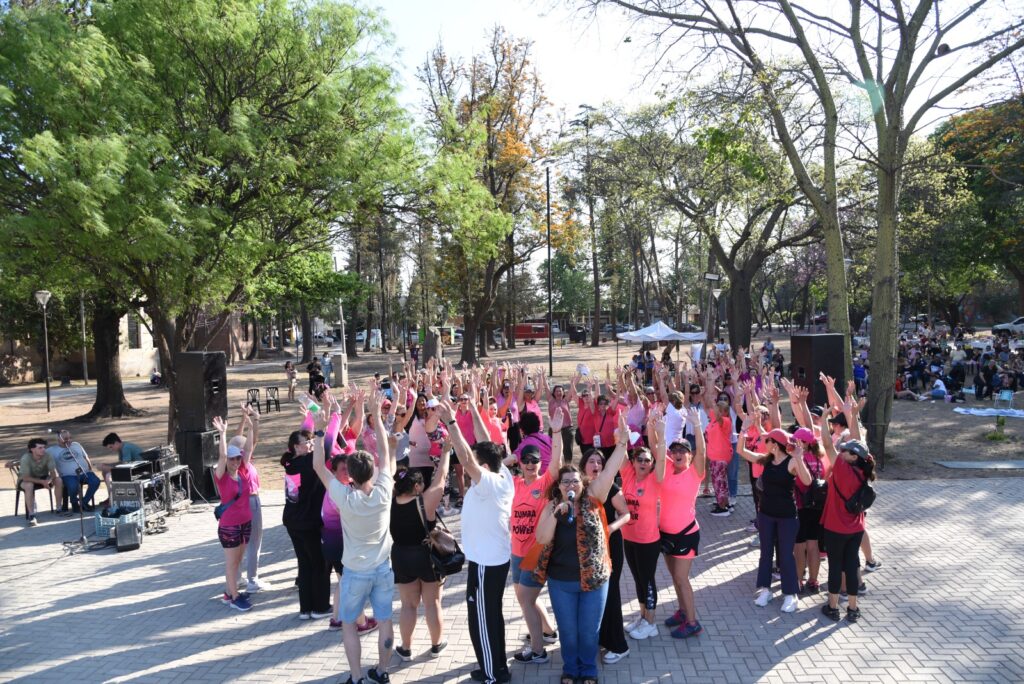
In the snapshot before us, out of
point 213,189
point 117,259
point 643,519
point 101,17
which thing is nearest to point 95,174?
point 117,259

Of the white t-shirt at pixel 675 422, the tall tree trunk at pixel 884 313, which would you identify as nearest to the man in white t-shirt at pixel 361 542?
the white t-shirt at pixel 675 422

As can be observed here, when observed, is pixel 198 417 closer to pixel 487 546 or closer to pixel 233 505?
pixel 233 505

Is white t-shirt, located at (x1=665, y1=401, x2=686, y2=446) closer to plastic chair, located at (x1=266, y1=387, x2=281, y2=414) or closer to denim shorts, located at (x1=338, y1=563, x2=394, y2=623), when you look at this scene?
denim shorts, located at (x1=338, y1=563, x2=394, y2=623)

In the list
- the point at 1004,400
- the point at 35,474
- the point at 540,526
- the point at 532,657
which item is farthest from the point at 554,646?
the point at 1004,400

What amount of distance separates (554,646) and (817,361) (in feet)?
19.6

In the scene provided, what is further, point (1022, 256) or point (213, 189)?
point (1022, 256)

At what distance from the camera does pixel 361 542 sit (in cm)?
441

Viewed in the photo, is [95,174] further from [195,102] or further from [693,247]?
[693,247]

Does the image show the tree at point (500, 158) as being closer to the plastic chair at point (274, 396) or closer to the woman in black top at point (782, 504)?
the plastic chair at point (274, 396)

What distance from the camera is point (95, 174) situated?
9.34m

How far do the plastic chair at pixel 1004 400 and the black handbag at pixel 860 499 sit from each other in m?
14.2

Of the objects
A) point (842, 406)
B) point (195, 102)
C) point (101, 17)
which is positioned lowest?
point (842, 406)

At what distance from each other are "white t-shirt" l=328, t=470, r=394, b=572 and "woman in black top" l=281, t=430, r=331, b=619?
1.07 metres

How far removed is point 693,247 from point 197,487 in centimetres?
4093
